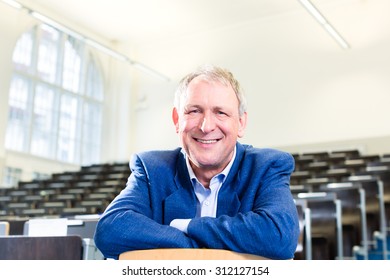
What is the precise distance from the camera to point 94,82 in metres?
14.4

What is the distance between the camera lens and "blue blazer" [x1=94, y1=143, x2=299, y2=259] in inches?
54.2

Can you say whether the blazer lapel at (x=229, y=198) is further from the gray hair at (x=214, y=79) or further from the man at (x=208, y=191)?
the gray hair at (x=214, y=79)

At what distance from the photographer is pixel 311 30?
11.9 metres

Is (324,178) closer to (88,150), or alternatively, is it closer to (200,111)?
(200,111)

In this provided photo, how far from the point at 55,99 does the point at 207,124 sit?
12072 millimetres

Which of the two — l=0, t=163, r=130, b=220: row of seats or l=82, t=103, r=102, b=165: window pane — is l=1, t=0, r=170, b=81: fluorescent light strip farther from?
l=0, t=163, r=130, b=220: row of seats

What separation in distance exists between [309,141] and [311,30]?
102 inches

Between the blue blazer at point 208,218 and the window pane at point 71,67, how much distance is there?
12147 mm

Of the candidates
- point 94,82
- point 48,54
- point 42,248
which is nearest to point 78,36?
point 48,54

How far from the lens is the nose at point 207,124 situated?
155cm

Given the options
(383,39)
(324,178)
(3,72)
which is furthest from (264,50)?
(3,72)

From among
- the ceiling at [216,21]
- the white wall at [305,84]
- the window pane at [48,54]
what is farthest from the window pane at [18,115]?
the white wall at [305,84]

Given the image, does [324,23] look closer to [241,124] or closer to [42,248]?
[241,124]

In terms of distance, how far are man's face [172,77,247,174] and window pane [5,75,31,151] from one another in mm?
10786
